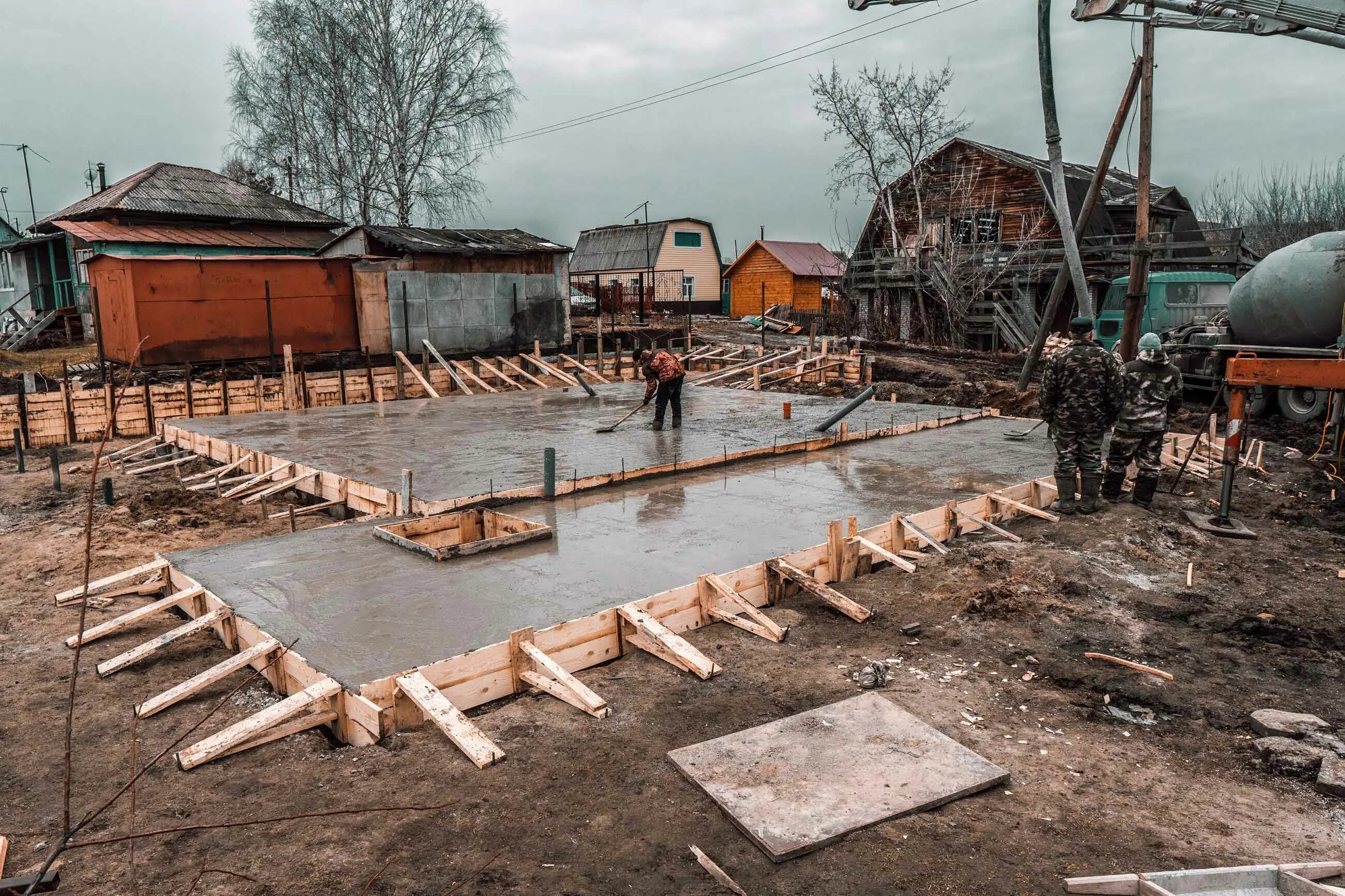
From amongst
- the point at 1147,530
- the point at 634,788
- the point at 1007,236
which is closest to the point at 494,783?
the point at 634,788

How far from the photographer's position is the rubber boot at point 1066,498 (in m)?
7.59

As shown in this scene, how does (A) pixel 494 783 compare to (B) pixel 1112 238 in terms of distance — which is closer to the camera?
(A) pixel 494 783

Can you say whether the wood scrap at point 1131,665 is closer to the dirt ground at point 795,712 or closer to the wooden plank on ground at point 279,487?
the dirt ground at point 795,712

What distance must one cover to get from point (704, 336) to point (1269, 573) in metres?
20.8

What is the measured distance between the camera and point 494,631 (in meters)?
4.80

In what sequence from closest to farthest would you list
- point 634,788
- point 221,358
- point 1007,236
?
point 634,788
point 221,358
point 1007,236

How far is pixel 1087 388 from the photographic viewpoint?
7.43m

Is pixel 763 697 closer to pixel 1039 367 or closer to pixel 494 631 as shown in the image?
pixel 494 631

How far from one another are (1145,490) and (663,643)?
5288 mm

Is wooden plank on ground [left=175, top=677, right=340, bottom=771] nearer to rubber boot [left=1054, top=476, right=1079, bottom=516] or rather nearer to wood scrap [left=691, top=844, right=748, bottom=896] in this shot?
wood scrap [left=691, top=844, right=748, bottom=896]

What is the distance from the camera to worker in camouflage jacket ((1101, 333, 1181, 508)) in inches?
303

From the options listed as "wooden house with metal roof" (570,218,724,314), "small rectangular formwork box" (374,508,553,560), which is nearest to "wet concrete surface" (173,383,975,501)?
"small rectangular formwork box" (374,508,553,560)

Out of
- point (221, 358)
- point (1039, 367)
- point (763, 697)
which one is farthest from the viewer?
point (1039, 367)

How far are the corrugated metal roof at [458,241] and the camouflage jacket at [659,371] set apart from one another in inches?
390
